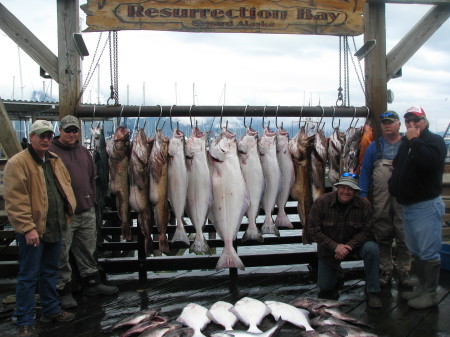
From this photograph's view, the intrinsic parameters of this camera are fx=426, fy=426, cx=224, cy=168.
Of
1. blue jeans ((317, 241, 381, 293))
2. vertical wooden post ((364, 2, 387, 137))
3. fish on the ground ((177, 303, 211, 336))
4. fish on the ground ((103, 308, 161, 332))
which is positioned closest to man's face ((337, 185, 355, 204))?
blue jeans ((317, 241, 381, 293))

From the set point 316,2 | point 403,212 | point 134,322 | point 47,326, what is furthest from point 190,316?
point 316,2

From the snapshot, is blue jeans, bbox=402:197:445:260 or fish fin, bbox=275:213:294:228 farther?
fish fin, bbox=275:213:294:228

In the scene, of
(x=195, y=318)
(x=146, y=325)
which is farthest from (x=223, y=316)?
(x=146, y=325)

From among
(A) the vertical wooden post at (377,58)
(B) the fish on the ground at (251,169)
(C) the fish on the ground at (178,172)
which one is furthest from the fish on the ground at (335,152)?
(C) the fish on the ground at (178,172)

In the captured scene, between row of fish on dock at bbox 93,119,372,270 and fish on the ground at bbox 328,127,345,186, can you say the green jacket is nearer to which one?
row of fish on dock at bbox 93,119,372,270

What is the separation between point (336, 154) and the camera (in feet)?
15.3

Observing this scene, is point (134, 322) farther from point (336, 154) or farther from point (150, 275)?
point (336, 154)

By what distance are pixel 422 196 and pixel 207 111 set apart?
2.32m

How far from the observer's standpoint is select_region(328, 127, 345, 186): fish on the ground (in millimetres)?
4652

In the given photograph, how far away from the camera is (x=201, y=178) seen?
4.27m

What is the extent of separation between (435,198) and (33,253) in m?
3.65

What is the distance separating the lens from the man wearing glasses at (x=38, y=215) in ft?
11.3

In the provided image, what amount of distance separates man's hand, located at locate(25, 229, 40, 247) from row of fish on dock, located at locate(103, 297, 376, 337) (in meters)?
0.99

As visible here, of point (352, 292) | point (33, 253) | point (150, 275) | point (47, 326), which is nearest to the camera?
point (33, 253)
